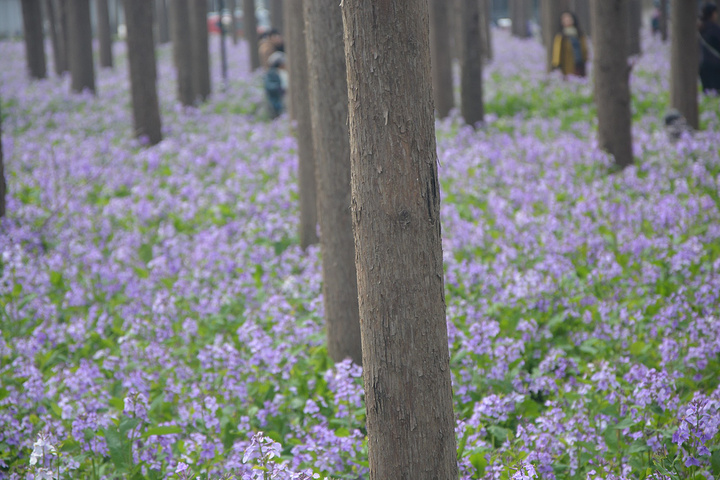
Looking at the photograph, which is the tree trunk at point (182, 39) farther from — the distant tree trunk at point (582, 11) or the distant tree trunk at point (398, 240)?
the distant tree trunk at point (582, 11)

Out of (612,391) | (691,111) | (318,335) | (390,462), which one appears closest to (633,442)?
(612,391)

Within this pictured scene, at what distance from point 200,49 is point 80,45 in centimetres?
→ 299

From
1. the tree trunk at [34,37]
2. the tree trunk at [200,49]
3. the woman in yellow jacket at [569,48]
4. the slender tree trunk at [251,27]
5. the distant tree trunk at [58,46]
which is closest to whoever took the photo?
the woman in yellow jacket at [569,48]

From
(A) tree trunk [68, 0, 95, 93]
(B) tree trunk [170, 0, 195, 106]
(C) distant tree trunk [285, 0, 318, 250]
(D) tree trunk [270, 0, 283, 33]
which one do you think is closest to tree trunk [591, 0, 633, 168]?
(C) distant tree trunk [285, 0, 318, 250]

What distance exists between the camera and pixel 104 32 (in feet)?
72.8

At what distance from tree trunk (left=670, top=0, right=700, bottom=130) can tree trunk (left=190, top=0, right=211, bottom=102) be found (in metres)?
10.5

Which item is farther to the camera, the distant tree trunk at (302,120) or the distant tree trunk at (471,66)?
the distant tree trunk at (471,66)

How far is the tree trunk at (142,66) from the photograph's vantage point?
37.7 feet

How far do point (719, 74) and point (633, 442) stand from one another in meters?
10.7

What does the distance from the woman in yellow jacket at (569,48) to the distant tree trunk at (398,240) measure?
14211 mm

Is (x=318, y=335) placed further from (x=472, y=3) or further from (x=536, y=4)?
(x=536, y=4)

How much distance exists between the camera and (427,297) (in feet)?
9.16

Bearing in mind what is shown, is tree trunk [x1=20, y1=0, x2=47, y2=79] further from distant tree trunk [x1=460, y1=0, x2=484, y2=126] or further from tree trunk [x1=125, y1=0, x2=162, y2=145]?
distant tree trunk [x1=460, y1=0, x2=484, y2=126]

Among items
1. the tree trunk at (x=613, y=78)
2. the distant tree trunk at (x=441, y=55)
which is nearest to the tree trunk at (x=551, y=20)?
the distant tree trunk at (x=441, y=55)
